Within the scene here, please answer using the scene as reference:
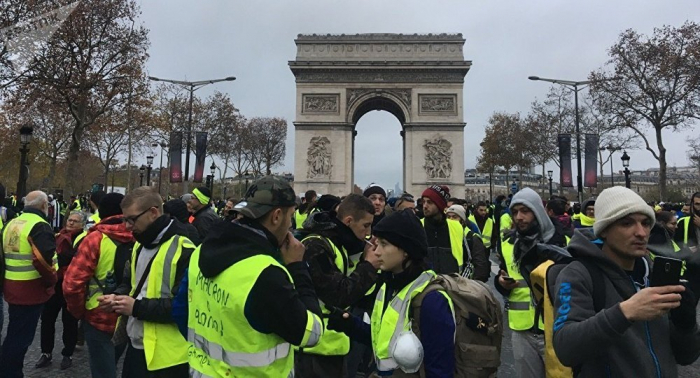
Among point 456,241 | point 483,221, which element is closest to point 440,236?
point 456,241

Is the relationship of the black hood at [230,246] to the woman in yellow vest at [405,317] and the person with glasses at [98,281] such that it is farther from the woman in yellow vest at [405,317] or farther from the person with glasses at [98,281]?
the person with glasses at [98,281]

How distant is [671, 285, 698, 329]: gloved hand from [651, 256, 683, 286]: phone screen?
156 mm

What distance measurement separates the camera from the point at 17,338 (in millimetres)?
4352

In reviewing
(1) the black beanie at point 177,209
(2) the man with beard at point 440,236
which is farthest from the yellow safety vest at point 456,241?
(1) the black beanie at point 177,209

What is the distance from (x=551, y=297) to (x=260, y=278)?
4.54 feet

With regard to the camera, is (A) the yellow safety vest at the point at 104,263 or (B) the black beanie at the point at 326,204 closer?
(A) the yellow safety vest at the point at 104,263

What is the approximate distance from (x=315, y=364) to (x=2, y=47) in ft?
57.7

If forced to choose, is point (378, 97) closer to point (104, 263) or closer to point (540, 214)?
point (540, 214)

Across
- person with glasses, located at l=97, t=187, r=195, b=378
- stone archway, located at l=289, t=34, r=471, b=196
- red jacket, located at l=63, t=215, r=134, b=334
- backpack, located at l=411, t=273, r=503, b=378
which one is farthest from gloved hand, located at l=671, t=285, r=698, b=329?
stone archway, located at l=289, t=34, r=471, b=196

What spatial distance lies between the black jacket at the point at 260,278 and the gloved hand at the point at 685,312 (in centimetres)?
145

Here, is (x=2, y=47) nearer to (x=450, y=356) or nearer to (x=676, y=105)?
(x=450, y=356)

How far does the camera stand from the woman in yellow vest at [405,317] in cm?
201

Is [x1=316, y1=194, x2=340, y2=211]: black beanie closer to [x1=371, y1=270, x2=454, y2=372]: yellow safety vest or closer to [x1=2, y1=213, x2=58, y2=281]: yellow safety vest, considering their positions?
[x1=371, y1=270, x2=454, y2=372]: yellow safety vest

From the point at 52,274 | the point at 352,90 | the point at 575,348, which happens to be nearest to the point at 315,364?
the point at 575,348
